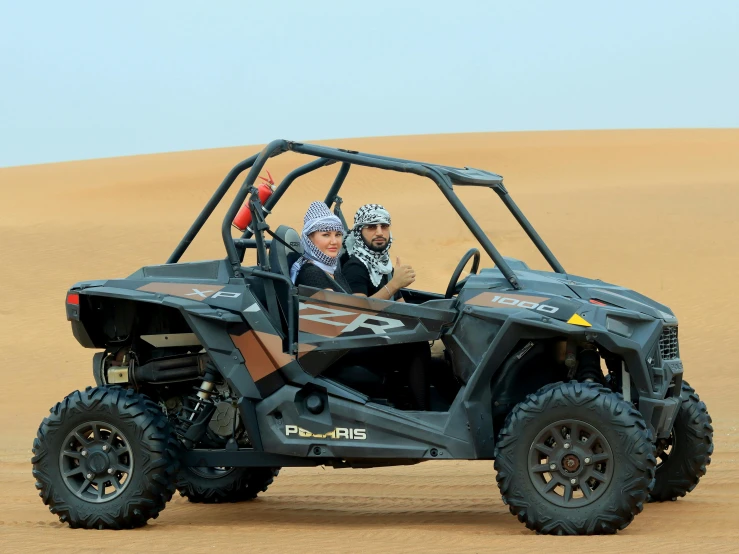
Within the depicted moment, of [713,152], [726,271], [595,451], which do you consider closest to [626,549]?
[595,451]

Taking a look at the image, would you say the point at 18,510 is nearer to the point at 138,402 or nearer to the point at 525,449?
the point at 138,402

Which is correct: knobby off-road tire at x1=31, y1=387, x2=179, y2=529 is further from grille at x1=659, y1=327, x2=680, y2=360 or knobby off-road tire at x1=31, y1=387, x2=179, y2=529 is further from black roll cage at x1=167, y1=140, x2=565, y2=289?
grille at x1=659, y1=327, x2=680, y2=360

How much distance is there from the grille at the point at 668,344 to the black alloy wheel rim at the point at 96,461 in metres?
3.24

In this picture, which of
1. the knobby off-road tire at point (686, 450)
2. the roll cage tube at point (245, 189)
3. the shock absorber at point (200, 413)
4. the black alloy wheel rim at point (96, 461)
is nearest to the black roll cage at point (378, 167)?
the roll cage tube at point (245, 189)

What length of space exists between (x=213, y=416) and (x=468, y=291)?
1870 millimetres

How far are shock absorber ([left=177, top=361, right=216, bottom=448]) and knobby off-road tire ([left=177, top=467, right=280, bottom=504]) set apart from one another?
154 centimetres

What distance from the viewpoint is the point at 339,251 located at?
26.6ft

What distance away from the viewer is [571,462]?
23.5ft

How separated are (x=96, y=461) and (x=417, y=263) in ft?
57.7

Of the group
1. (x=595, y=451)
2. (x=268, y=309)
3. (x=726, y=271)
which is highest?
(x=268, y=309)

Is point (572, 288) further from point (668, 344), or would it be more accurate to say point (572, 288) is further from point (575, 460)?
point (575, 460)

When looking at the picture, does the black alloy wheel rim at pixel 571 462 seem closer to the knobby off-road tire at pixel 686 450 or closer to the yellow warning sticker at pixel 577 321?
the yellow warning sticker at pixel 577 321

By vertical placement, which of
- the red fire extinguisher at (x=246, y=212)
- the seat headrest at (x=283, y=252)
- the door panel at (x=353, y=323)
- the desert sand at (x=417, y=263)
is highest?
the red fire extinguisher at (x=246, y=212)

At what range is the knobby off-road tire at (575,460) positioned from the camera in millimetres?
7020
